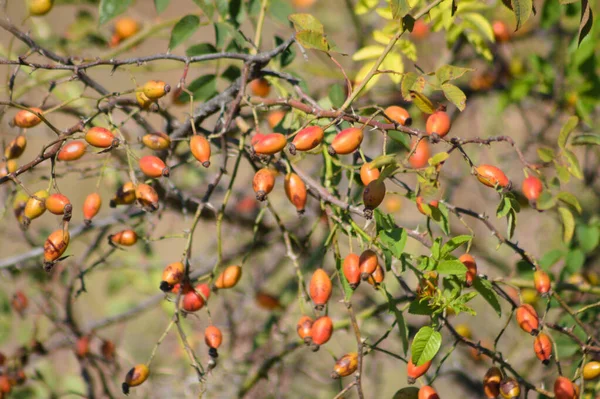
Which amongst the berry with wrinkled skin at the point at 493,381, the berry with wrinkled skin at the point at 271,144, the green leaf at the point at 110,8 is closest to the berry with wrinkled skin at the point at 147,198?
the berry with wrinkled skin at the point at 271,144

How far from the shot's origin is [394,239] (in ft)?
3.45

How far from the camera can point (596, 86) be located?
1815 millimetres

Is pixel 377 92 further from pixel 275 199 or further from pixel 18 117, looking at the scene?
pixel 18 117

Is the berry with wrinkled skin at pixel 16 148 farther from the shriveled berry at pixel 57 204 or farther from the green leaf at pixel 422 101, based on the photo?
the green leaf at pixel 422 101

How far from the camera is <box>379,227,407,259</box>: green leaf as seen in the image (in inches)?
40.8

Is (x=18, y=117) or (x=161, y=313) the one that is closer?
(x=18, y=117)

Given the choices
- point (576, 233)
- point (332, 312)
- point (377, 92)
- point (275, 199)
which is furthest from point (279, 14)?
point (332, 312)

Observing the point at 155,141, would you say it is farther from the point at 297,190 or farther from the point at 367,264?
the point at 367,264

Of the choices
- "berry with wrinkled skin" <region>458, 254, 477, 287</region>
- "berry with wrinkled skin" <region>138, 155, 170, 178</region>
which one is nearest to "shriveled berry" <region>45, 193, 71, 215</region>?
"berry with wrinkled skin" <region>138, 155, 170, 178</region>

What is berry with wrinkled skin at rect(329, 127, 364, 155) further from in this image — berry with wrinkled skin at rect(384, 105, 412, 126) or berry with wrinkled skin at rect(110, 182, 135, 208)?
berry with wrinkled skin at rect(110, 182, 135, 208)

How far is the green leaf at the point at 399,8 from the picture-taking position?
101 centimetres

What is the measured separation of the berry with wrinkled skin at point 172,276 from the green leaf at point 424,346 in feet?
1.54

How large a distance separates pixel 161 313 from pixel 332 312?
0.90 m

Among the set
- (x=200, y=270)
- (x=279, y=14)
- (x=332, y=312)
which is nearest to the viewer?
(x=279, y=14)
